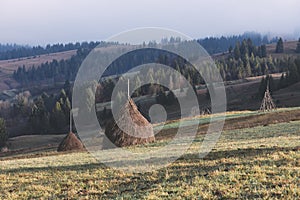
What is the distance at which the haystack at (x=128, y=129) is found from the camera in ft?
113

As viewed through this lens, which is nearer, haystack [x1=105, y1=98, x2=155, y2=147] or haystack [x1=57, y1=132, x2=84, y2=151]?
haystack [x1=105, y1=98, x2=155, y2=147]

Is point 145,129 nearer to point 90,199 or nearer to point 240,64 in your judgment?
point 90,199

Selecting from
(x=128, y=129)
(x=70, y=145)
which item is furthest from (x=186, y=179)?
(x=70, y=145)

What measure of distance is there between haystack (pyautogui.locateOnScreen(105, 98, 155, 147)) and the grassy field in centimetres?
1257

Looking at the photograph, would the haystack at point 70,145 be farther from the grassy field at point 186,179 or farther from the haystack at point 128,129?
the grassy field at point 186,179

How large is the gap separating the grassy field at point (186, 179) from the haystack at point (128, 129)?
1257 centimetres

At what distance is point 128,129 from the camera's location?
34.8 metres

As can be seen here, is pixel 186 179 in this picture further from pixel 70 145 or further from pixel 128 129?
pixel 70 145

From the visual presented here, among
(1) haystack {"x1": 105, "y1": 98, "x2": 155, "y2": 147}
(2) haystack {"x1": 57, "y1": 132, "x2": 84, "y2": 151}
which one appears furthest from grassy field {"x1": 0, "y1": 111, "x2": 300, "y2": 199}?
(2) haystack {"x1": 57, "y1": 132, "x2": 84, "y2": 151}

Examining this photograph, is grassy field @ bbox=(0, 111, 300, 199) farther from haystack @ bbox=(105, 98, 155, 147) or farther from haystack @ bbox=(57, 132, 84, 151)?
haystack @ bbox=(57, 132, 84, 151)

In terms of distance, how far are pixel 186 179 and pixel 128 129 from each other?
778 inches

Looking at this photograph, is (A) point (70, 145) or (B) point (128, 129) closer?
(B) point (128, 129)

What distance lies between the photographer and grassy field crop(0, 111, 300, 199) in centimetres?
1290

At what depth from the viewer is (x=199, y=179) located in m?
14.9
